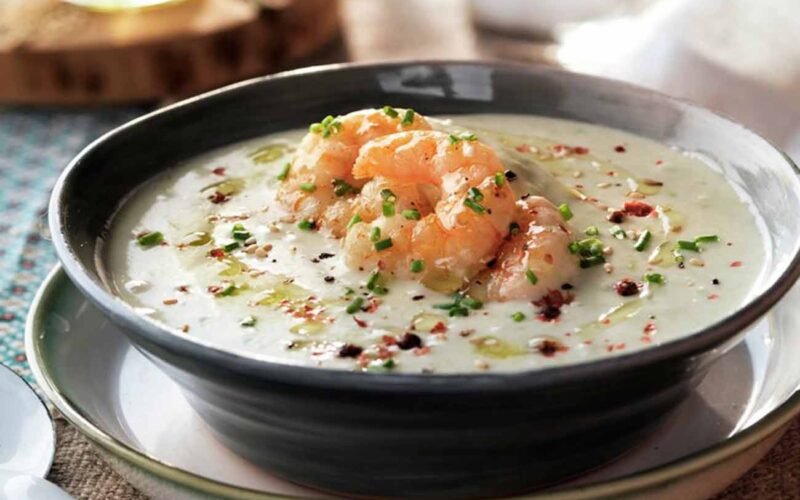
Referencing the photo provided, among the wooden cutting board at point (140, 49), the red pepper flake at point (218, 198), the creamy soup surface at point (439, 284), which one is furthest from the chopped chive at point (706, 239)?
the wooden cutting board at point (140, 49)

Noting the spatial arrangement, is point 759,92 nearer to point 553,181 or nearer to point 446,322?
point 553,181

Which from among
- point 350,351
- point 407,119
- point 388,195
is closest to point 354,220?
point 388,195

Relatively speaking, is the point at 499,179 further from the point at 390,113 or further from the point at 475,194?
the point at 390,113

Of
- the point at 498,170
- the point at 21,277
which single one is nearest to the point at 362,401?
the point at 498,170

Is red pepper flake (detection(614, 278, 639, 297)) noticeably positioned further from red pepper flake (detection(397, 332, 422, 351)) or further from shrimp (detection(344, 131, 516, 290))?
red pepper flake (detection(397, 332, 422, 351))

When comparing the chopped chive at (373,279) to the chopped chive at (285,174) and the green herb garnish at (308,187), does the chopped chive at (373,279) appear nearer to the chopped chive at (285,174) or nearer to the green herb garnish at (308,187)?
the green herb garnish at (308,187)

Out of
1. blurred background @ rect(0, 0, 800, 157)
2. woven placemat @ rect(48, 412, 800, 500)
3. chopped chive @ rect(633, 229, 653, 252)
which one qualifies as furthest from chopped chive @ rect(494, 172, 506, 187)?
blurred background @ rect(0, 0, 800, 157)
